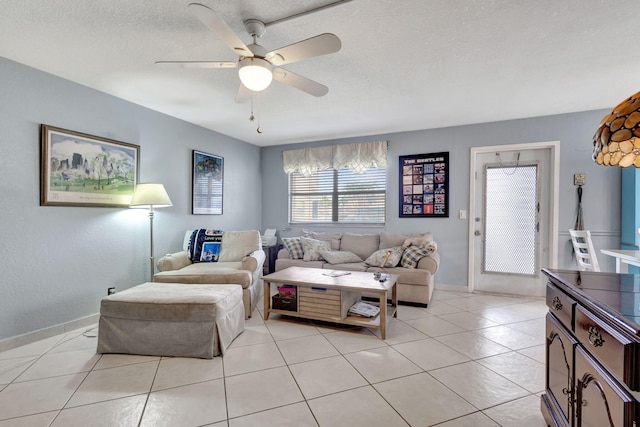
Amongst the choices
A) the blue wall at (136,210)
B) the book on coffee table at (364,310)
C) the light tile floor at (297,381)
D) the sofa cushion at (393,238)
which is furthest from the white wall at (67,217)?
the sofa cushion at (393,238)

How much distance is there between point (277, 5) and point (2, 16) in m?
1.75

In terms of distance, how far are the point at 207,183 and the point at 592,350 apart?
169 inches

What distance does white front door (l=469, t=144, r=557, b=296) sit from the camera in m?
3.79

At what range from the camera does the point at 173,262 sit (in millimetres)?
3311

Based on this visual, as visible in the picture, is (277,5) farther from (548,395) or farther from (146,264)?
(146,264)

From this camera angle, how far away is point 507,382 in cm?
192

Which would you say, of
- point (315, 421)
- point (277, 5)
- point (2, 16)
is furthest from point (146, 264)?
point (277, 5)

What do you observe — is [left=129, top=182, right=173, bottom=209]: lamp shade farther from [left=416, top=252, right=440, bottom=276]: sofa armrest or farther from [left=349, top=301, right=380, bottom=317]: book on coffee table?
[left=416, top=252, right=440, bottom=276]: sofa armrest

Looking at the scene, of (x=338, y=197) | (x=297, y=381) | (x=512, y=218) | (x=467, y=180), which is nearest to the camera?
(x=297, y=381)

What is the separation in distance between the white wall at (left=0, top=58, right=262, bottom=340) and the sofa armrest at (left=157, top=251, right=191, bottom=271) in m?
0.34

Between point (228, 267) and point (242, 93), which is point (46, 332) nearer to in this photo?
point (228, 267)

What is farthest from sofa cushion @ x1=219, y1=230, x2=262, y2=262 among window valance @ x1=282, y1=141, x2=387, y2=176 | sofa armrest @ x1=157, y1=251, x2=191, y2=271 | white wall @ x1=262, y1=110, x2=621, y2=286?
window valance @ x1=282, y1=141, x2=387, y2=176

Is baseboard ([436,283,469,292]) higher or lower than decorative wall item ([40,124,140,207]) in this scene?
lower

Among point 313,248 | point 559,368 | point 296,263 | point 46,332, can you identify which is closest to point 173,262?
point 46,332
